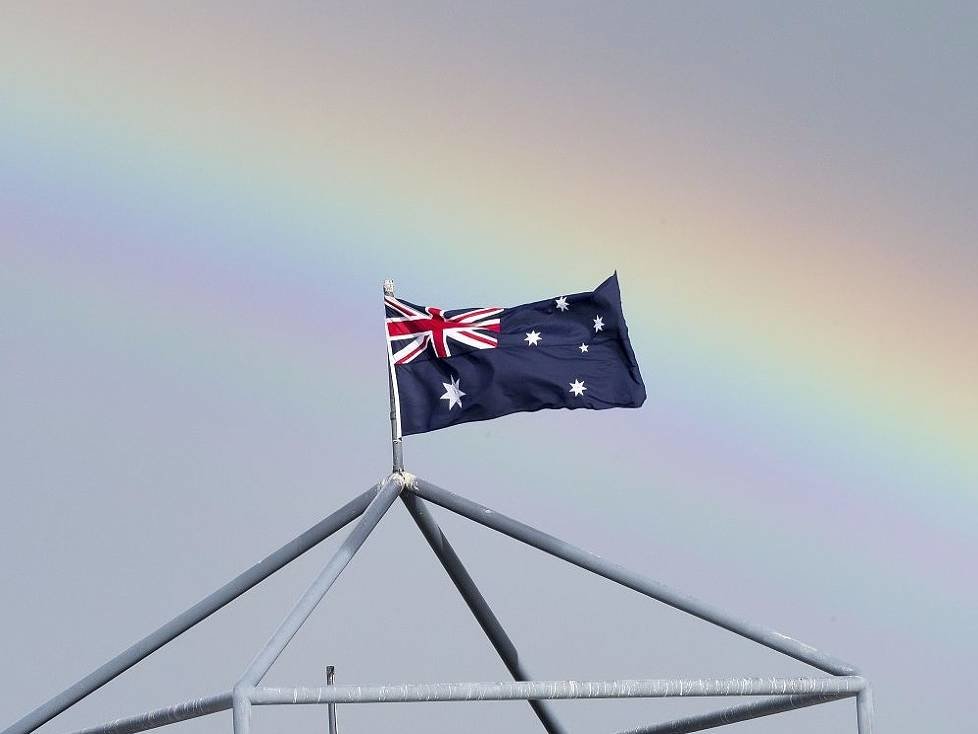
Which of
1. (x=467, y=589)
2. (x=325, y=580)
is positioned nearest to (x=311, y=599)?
(x=325, y=580)

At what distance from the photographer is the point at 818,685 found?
2652 centimetres

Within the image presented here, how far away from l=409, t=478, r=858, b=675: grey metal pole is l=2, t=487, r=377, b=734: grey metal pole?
3.94 feet

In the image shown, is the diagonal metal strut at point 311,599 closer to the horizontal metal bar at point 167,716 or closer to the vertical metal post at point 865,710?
the horizontal metal bar at point 167,716

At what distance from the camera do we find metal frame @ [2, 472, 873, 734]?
79.2 feet

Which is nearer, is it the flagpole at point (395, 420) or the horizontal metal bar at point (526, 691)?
the horizontal metal bar at point (526, 691)

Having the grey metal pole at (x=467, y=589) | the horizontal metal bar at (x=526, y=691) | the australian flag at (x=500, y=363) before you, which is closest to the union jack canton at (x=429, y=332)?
the australian flag at (x=500, y=363)

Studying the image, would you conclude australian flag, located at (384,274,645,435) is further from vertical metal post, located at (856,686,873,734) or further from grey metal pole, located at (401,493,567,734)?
vertical metal post, located at (856,686,873,734)

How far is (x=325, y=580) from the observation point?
26.3 metres

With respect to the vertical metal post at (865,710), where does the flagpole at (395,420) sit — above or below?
above

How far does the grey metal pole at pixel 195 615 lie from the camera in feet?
91.3

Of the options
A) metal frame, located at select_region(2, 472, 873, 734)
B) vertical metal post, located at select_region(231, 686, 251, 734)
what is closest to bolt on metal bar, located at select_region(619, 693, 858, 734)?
metal frame, located at select_region(2, 472, 873, 734)

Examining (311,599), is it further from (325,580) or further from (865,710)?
(865,710)

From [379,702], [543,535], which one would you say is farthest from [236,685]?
[543,535]

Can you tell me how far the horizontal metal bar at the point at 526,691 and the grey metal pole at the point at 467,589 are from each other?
4.97m
